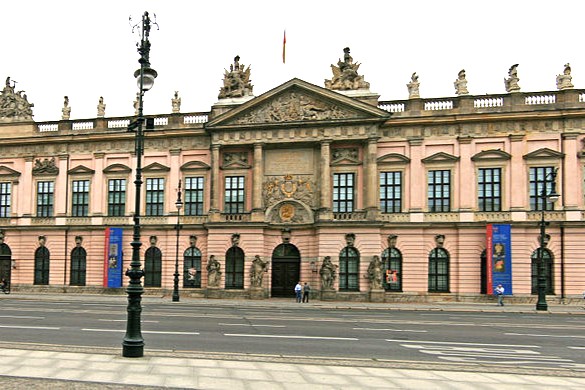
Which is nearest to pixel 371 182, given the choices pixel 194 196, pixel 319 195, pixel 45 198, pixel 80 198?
pixel 319 195

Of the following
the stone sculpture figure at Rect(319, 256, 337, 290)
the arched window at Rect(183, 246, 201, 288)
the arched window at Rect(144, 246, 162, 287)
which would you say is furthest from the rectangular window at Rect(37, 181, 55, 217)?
the stone sculpture figure at Rect(319, 256, 337, 290)

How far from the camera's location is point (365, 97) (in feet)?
144

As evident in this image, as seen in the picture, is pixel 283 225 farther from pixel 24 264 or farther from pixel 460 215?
pixel 24 264

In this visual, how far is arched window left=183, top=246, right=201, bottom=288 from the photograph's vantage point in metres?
45.8

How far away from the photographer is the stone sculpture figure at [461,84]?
43062mm

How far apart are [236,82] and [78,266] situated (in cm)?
2200

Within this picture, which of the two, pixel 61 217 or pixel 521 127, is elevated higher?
pixel 521 127

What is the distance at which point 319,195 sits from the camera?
144ft

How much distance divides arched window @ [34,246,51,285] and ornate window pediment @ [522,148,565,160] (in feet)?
138

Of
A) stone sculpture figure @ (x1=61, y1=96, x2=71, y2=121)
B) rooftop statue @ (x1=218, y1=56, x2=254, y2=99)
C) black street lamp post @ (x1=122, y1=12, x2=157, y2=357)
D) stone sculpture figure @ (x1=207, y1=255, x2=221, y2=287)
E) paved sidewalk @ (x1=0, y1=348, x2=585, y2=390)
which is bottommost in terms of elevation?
stone sculpture figure @ (x1=207, y1=255, x2=221, y2=287)

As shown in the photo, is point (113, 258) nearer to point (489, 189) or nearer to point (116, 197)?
point (116, 197)

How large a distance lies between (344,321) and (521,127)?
24.8 meters

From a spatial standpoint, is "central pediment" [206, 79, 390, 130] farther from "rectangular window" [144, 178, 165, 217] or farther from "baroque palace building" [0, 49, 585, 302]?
"rectangular window" [144, 178, 165, 217]

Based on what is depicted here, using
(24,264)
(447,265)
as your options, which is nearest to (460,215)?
(447,265)
